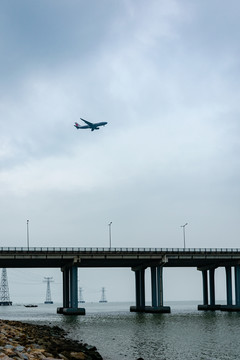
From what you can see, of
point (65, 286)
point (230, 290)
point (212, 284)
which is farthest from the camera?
point (212, 284)

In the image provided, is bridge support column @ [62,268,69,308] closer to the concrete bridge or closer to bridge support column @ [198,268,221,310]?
the concrete bridge

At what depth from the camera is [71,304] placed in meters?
111

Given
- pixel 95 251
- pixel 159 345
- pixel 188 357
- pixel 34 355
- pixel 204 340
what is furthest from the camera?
pixel 95 251

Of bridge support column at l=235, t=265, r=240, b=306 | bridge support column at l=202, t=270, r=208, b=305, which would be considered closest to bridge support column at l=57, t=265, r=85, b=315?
bridge support column at l=235, t=265, r=240, b=306

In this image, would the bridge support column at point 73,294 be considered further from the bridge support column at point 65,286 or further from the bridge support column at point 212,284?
the bridge support column at point 212,284

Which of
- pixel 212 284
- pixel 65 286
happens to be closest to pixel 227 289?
pixel 212 284

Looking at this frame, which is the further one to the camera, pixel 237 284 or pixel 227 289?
pixel 227 289

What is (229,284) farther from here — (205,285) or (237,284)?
(205,285)

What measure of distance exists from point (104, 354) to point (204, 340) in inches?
581

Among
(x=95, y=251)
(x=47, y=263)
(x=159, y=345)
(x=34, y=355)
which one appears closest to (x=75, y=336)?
(x=159, y=345)

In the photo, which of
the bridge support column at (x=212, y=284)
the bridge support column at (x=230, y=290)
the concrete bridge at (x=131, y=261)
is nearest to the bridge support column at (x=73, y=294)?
the concrete bridge at (x=131, y=261)

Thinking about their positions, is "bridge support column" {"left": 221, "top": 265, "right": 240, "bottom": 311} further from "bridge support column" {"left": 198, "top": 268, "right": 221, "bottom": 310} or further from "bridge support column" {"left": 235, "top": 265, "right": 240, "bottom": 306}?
"bridge support column" {"left": 198, "top": 268, "right": 221, "bottom": 310}

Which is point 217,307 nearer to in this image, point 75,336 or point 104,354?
point 75,336

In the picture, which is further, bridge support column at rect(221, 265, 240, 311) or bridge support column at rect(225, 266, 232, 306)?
bridge support column at rect(225, 266, 232, 306)
